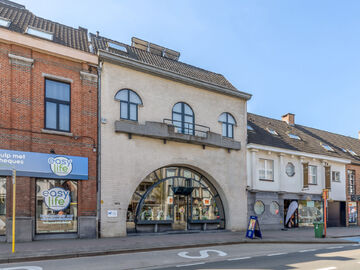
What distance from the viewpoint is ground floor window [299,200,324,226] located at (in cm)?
2511

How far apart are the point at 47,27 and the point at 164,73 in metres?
6.39

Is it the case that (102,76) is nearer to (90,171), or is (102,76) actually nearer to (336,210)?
(90,171)

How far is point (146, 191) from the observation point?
59.4 feet

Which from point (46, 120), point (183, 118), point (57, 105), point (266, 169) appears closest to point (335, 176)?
point (266, 169)

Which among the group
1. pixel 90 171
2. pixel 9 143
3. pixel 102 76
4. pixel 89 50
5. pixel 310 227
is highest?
pixel 89 50

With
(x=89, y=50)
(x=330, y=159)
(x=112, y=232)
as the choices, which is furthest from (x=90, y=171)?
(x=330, y=159)

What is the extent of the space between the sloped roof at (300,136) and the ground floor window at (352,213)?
3.60 meters

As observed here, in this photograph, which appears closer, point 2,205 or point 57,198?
point 2,205

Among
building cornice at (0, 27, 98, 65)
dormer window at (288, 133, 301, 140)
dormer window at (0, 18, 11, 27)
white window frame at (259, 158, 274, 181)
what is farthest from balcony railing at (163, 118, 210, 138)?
dormer window at (288, 133, 301, 140)

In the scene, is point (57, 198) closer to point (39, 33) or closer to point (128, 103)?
point (128, 103)

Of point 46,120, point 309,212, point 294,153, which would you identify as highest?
point 46,120

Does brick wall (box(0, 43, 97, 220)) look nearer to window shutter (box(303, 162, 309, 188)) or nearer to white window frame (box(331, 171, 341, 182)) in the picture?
window shutter (box(303, 162, 309, 188))

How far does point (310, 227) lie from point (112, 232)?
1585cm

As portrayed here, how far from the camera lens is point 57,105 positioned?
621 inches
